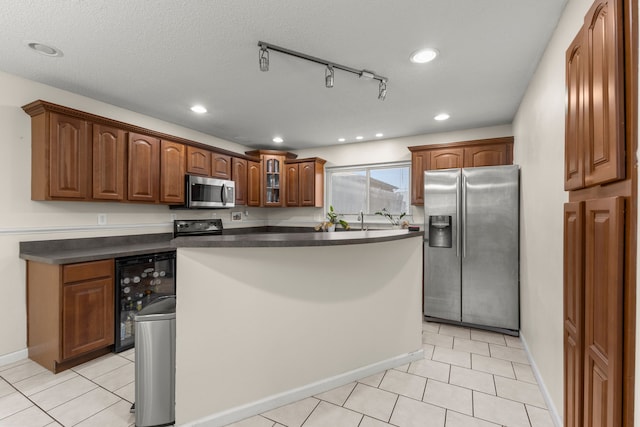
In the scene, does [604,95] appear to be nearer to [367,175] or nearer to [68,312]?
[68,312]

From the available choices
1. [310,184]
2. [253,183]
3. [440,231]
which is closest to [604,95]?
[440,231]

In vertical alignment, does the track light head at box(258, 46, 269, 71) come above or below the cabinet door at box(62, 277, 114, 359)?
above

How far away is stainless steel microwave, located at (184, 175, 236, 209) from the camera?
3750 mm

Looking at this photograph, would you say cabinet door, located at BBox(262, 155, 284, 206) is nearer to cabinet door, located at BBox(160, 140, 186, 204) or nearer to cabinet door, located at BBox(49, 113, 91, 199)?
cabinet door, located at BBox(160, 140, 186, 204)

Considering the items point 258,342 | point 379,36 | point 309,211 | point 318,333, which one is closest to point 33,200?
point 258,342

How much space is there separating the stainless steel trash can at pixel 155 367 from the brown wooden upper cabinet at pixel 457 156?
3518 millimetres

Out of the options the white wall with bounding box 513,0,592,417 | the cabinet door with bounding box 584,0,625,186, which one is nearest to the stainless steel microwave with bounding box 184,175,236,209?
the white wall with bounding box 513,0,592,417

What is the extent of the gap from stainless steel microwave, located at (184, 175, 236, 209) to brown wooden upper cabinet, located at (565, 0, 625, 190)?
3.70 metres

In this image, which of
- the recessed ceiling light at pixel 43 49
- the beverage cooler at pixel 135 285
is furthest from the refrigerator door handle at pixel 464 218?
the recessed ceiling light at pixel 43 49

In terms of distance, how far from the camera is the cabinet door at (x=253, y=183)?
483cm

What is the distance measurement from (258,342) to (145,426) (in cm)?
77

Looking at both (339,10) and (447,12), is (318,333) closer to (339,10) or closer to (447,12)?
(339,10)

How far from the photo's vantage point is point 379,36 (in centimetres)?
199

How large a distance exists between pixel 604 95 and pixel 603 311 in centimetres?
75
